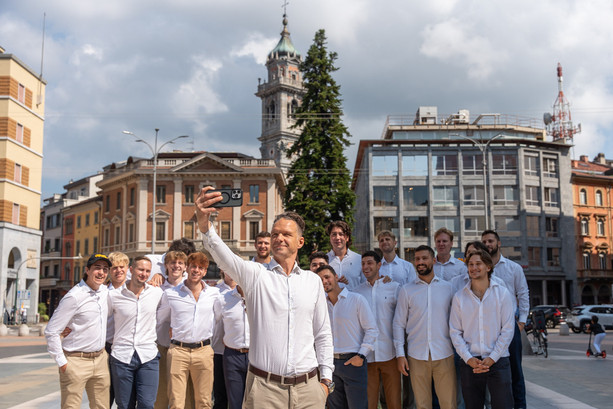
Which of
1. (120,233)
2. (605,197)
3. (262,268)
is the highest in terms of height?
(605,197)

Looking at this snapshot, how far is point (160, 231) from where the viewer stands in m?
56.8

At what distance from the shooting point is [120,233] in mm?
60344

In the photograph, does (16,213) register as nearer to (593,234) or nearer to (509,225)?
(509,225)

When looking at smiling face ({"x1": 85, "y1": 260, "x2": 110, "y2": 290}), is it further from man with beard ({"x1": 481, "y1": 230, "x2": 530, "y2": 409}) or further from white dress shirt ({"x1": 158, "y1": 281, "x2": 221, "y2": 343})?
man with beard ({"x1": 481, "y1": 230, "x2": 530, "y2": 409})

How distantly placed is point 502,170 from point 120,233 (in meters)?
37.6

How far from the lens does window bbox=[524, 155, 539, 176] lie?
56594 mm

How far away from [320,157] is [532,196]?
2782cm

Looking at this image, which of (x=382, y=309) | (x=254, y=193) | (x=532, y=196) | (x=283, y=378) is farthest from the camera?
(x=254, y=193)

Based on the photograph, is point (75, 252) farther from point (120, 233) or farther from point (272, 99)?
point (272, 99)

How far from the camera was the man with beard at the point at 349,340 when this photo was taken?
245 inches

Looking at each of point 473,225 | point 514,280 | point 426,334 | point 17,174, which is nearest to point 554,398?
point 514,280

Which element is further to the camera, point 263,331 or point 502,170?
point 502,170

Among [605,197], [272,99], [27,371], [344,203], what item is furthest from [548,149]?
[272,99]

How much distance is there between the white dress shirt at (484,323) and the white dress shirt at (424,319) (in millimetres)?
237
